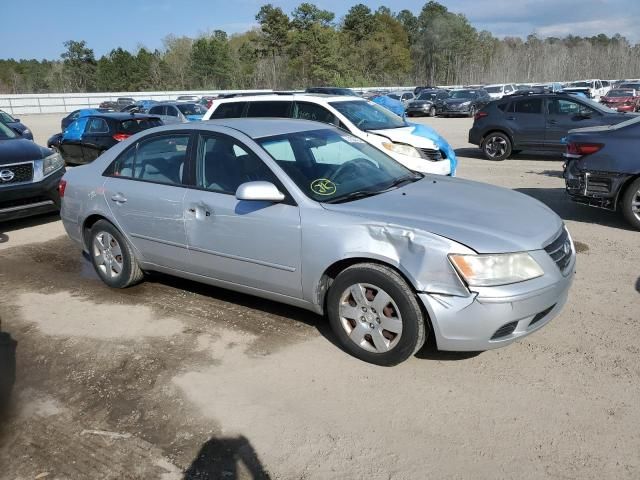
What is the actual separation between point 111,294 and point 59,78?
261 feet

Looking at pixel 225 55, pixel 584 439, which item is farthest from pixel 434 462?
pixel 225 55

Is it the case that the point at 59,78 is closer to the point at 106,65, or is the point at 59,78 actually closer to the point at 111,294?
the point at 106,65

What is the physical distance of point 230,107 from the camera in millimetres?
10070

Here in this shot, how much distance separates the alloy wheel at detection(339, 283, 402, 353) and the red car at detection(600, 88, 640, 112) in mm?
26873

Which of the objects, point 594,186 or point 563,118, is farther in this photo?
point 563,118

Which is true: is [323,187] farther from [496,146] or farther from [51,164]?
[496,146]

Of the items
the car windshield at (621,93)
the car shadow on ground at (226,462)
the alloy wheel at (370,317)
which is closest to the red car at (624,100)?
the car windshield at (621,93)

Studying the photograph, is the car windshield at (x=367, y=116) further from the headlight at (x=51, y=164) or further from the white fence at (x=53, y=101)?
the white fence at (x=53, y=101)

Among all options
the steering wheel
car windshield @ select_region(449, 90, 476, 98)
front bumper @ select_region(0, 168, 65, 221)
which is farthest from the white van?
car windshield @ select_region(449, 90, 476, 98)

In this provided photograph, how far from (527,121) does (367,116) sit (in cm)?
565

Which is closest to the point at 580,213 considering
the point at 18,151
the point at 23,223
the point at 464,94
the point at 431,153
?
the point at 431,153

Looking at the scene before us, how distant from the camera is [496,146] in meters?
13.8

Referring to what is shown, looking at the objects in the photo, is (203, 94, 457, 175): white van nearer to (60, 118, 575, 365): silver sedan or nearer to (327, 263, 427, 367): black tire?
(60, 118, 575, 365): silver sedan

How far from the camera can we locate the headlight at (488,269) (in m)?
3.30
